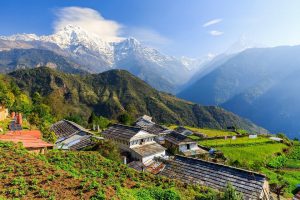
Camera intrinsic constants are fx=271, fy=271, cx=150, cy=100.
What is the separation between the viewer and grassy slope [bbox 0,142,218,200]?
1861 cm

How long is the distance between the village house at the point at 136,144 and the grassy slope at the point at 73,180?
83.8 feet

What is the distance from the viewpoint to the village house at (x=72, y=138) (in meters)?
48.3

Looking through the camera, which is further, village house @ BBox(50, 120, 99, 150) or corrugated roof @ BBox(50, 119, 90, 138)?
corrugated roof @ BBox(50, 119, 90, 138)

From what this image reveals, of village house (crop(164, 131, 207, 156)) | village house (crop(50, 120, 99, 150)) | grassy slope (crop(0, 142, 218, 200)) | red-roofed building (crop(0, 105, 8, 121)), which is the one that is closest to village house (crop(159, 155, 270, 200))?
grassy slope (crop(0, 142, 218, 200))

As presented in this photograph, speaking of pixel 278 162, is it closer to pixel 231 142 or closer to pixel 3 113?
pixel 231 142

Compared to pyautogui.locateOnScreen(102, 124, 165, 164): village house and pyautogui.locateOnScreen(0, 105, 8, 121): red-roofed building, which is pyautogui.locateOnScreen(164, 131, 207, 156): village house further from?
pyautogui.locateOnScreen(0, 105, 8, 121): red-roofed building

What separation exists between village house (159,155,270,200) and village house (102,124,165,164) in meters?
21.7

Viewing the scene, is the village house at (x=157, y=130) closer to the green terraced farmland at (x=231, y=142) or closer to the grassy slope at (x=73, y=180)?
the green terraced farmland at (x=231, y=142)

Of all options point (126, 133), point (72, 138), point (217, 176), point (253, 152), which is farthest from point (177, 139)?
point (217, 176)

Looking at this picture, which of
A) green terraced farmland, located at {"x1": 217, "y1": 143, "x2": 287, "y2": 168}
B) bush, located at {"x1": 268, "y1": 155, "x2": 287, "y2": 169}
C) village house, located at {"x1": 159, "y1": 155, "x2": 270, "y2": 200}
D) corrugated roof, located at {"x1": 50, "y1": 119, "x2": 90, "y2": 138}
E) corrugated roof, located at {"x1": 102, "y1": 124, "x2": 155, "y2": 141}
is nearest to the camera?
village house, located at {"x1": 159, "y1": 155, "x2": 270, "y2": 200}

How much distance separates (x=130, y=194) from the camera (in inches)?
802

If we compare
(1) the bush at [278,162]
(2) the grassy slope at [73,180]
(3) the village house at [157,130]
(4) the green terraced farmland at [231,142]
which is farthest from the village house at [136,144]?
(4) the green terraced farmland at [231,142]

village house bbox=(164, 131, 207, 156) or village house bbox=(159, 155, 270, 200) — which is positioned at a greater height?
village house bbox=(159, 155, 270, 200)

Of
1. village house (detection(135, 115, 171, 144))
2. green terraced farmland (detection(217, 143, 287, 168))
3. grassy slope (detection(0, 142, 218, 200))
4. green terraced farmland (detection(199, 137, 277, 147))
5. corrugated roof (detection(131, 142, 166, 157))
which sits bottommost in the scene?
green terraced farmland (detection(217, 143, 287, 168))
